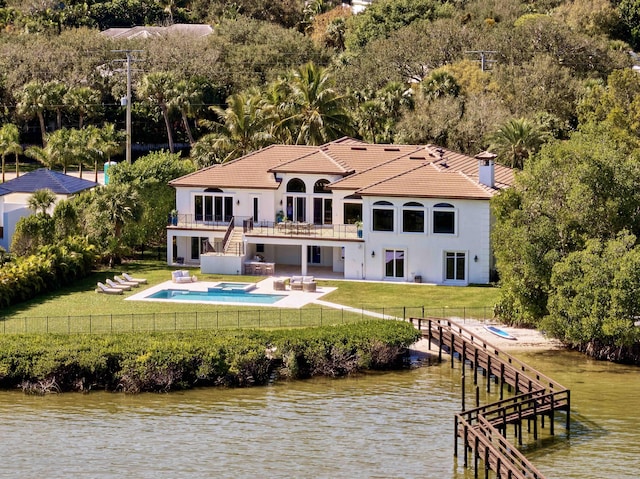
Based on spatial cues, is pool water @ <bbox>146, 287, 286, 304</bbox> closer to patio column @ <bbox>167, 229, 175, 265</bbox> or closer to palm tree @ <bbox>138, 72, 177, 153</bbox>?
patio column @ <bbox>167, 229, 175, 265</bbox>

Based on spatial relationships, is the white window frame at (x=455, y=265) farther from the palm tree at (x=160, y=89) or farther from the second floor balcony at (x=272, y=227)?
the palm tree at (x=160, y=89)

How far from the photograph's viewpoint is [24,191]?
75.3 metres

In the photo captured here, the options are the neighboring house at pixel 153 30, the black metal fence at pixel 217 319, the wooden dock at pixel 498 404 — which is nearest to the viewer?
the wooden dock at pixel 498 404

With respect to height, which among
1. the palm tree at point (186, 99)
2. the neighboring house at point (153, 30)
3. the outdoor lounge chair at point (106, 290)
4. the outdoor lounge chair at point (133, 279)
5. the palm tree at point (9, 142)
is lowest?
the outdoor lounge chair at point (106, 290)

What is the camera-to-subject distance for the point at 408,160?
70750 millimetres

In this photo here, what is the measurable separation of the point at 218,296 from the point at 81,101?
4836cm

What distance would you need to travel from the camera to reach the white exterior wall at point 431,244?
210 ft

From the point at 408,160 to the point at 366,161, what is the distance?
2.21 m

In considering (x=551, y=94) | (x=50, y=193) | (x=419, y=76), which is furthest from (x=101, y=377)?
(x=419, y=76)

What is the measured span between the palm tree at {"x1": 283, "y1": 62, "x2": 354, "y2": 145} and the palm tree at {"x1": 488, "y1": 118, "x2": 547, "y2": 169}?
9999 millimetres

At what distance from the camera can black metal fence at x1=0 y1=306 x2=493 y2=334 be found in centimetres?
5381

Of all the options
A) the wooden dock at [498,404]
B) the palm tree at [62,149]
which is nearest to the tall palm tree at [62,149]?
the palm tree at [62,149]

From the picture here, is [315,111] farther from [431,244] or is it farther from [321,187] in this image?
[431,244]

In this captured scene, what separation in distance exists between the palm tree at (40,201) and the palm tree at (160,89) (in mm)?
27412
